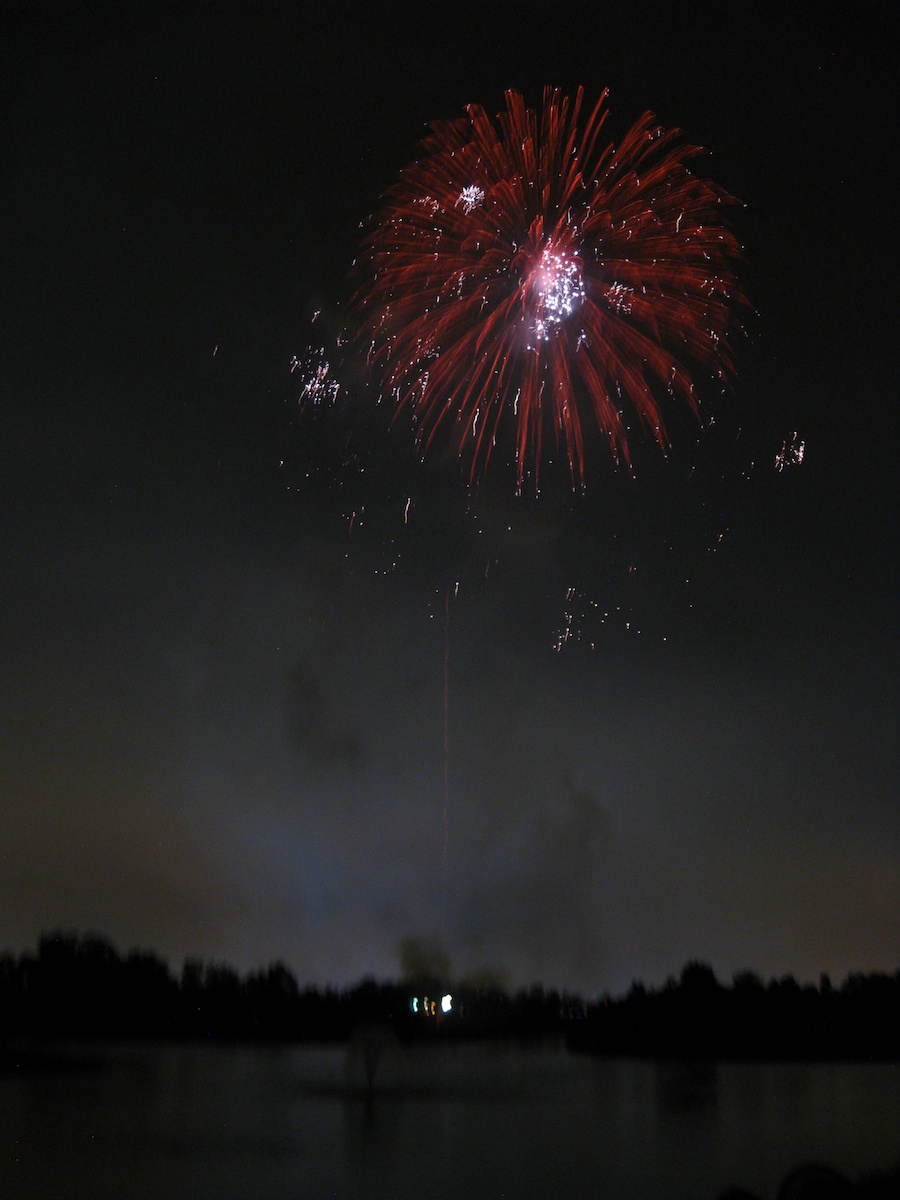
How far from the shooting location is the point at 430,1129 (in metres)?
27.0

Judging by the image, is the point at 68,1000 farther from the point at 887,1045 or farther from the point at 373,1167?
the point at 887,1045

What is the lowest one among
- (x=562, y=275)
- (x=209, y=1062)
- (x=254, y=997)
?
(x=209, y=1062)

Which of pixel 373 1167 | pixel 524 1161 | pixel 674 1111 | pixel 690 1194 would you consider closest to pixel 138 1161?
pixel 373 1167

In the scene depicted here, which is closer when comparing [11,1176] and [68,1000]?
[11,1176]

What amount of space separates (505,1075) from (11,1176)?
2322 cm

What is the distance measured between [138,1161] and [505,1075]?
20.8 m

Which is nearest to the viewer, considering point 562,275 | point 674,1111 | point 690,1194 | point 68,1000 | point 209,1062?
point 562,275

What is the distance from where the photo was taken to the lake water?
2056 centimetres

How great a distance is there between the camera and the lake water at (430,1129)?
20.6 meters

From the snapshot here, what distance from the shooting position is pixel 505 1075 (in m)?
40.9

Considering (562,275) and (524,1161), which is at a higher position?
(562,275)

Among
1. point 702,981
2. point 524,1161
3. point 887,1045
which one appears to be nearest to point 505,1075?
point 702,981

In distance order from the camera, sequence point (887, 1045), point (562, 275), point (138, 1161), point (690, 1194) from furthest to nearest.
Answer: point (887, 1045), point (138, 1161), point (690, 1194), point (562, 275)

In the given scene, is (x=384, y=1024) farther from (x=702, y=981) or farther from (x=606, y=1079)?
Result: (x=702, y=981)
